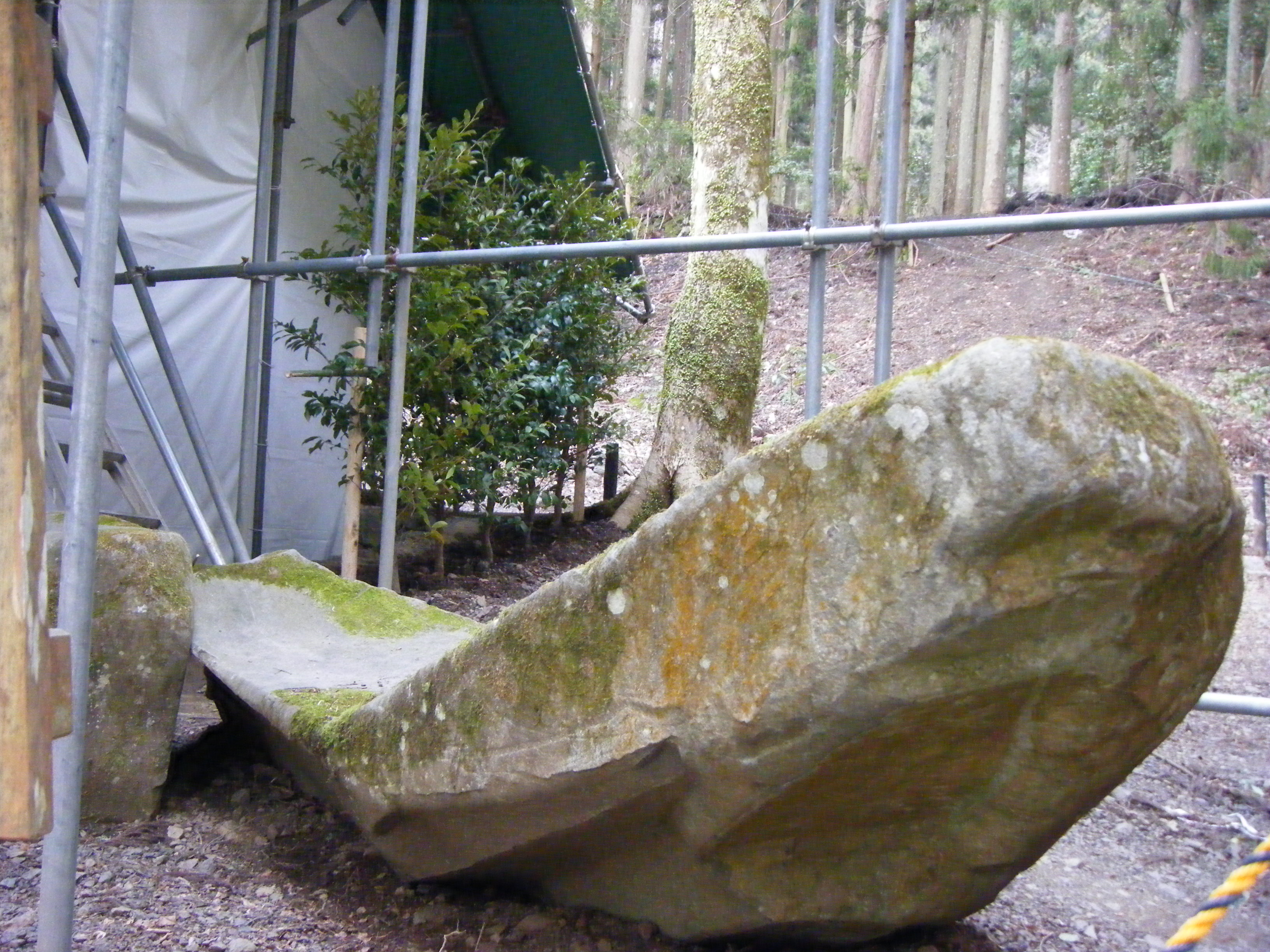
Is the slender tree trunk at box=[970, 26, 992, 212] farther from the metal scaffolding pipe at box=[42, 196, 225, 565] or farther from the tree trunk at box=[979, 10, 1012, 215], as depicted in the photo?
the metal scaffolding pipe at box=[42, 196, 225, 565]

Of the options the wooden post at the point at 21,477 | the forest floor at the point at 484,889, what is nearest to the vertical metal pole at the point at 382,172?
the forest floor at the point at 484,889

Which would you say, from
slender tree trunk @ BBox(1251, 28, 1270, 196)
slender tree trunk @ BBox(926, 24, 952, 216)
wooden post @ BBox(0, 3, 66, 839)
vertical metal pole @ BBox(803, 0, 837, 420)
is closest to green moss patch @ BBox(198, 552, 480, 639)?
vertical metal pole @ BBox(803, 0, 837, 420)

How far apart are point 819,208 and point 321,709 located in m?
2.08

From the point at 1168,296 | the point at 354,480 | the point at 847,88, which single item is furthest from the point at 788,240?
the point at 847,88

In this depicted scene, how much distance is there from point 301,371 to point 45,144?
139 centimetres

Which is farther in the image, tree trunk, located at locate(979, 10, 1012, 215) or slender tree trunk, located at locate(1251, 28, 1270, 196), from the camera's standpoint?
tree trunk, located at locate(979, 10, 1012, 215)

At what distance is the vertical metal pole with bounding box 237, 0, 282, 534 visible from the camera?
16.1 ft

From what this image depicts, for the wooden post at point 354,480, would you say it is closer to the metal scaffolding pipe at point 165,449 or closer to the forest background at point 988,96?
the metal scaffolding pipe at point 165,449

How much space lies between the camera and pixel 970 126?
18.6m

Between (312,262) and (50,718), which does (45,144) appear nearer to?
(312,262)

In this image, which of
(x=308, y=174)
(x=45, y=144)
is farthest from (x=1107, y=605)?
(x=308, y=174)

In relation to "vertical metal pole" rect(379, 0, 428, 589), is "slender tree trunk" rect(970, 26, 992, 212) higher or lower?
higher

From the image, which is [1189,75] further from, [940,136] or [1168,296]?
[940,136]

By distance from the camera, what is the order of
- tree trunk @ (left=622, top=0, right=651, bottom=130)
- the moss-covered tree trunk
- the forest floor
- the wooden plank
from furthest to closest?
tree trunk @ (left=622, top=0, right=651, bottom=130) → the moss-covered tree trunk → the forest floor → the wooden plank
